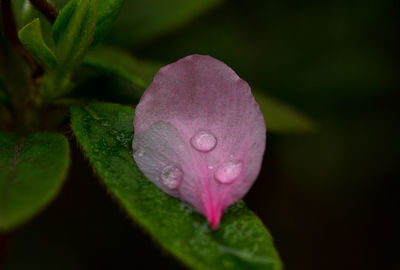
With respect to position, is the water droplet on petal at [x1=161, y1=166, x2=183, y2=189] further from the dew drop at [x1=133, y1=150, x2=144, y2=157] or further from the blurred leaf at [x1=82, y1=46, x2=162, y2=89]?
the blurred leaf at [x1=82, y1=46, x2=162, y2=89]

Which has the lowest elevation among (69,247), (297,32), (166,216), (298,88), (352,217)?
(69,247)

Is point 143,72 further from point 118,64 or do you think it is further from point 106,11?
point 106,11

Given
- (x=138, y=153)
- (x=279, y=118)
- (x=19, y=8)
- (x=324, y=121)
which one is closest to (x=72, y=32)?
(x=138, y=153)

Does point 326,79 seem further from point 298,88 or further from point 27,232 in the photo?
point 27,232

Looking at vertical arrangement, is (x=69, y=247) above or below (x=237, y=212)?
below

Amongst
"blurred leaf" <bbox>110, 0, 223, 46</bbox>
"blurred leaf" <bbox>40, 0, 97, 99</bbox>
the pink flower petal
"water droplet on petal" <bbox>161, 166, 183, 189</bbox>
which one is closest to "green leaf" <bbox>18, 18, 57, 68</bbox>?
"blurred leaf" <bbox>40, 0, 97, 99</bbox>

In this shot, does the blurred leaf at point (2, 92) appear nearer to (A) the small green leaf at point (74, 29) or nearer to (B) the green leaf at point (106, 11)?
(A) the small green leaf at point (74, 29)

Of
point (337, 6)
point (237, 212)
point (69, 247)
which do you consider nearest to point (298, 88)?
point (337, 6)
